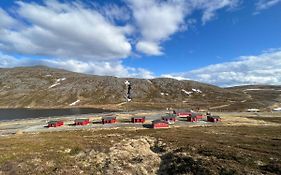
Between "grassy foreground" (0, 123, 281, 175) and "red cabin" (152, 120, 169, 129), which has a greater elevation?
"red cabin" (152, 120, 169, 129)

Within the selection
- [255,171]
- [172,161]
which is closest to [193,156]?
[172,161]

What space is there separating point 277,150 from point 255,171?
603 inches

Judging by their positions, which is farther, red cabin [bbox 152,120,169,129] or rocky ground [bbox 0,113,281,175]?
red cabin [bbox 152,120,169,129]

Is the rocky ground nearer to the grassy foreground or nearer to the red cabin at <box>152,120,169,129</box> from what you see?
the grassy foreground

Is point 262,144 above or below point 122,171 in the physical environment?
above

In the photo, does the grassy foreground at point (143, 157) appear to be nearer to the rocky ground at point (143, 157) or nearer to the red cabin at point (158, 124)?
the rocky ground at point (143, 157)

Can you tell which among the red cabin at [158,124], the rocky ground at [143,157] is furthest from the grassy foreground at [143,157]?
the red cabin at [158,124]

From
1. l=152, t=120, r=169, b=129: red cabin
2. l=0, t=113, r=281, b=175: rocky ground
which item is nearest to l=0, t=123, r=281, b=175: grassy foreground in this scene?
l=0, t=113, r=281, b=175: rocky ground

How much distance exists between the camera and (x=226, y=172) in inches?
1737

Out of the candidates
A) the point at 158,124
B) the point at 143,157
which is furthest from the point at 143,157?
the point at 158,124

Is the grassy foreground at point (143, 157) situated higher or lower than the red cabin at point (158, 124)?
lower

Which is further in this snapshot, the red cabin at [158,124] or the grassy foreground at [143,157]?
the red cabin at [158,124]

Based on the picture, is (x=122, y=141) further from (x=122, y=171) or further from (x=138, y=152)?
(x=122, y=171)

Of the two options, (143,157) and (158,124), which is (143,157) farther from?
(158,124)
